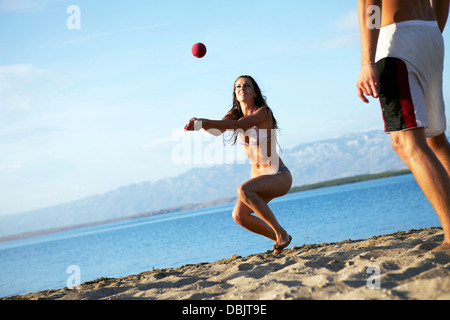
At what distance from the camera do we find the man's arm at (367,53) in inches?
122

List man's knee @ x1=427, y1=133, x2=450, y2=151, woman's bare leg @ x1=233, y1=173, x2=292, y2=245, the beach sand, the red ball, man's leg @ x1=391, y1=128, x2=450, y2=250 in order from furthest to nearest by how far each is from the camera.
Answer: the red ball → woman's bare leg @ x1=233, y1=173, x2=292, y2=245 → man's knee @ x1=427, y1=133, x2=450, y2=151 → man's leg @ x1=391, y1=128, x2=450, y2=250 → the beach sand

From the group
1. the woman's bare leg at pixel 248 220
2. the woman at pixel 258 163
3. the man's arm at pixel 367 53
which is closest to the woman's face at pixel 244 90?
the woman at pixel 258 163

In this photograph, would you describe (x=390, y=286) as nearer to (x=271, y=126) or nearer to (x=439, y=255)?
(x=439, y=255)

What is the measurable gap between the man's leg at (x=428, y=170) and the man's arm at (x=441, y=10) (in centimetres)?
118

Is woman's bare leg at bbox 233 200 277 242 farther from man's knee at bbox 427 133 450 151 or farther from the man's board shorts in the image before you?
the man's board shorts

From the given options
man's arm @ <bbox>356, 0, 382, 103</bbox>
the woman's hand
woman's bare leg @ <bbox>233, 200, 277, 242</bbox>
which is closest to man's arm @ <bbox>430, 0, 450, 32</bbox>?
man's arm @ <bbox>356, 0, 382, 103</bbox>

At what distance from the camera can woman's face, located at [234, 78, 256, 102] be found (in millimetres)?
5469

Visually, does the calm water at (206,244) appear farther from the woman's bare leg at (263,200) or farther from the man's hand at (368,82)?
the man's hand at (368,82)

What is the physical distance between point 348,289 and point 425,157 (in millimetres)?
1056

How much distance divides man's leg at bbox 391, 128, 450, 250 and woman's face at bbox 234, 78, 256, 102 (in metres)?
2.64

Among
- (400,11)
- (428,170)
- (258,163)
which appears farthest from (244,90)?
(428,170)

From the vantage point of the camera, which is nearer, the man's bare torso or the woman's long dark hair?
the man's bare torso

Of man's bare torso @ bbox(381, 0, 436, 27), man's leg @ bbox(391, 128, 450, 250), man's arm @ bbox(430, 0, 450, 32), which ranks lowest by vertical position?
man's leg @ bbox(391, 128, 450, 250)
